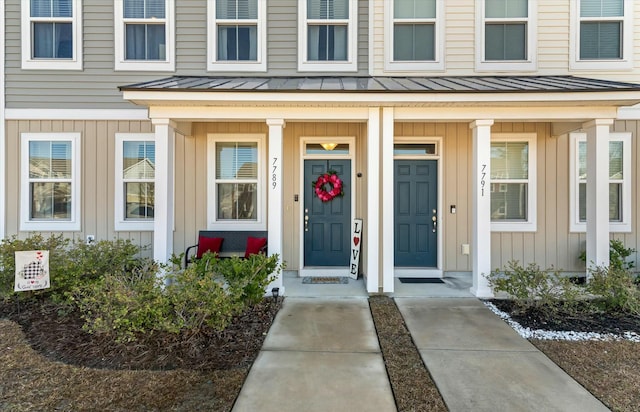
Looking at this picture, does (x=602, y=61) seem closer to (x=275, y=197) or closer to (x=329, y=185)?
(x=329, y=185)

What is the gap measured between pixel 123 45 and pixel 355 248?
17.8 ft

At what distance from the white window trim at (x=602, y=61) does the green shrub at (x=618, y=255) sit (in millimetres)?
3000

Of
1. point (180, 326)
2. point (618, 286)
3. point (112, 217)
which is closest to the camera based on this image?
point (180, 326)

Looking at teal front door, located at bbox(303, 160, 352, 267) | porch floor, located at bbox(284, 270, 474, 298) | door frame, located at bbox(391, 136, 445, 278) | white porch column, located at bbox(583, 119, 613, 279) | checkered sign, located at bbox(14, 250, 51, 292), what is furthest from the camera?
teal front door, located at bbox(303, 160, 352, 267)

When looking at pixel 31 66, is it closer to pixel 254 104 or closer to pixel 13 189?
pixel 13 189

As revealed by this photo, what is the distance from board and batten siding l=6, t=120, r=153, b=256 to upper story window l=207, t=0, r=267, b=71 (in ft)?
5.91

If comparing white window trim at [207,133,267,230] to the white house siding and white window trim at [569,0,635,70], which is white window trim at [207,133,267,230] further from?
white window trim at [569,0,635,70]

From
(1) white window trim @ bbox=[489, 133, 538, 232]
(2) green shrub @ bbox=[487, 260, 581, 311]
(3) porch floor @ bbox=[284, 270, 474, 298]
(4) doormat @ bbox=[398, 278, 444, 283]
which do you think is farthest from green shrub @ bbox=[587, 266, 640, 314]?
(4) doormat @ bbox=[398, 278, 444, 283]

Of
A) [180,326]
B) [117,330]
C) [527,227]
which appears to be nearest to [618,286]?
[527,227]

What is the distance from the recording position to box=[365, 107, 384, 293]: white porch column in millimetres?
5297

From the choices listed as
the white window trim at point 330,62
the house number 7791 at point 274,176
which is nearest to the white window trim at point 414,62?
the white window trim at point 330,62

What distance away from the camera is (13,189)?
6383 mm

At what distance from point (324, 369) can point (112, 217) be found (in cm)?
507

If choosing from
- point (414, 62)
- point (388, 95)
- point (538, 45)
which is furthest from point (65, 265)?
point (538, 45)
